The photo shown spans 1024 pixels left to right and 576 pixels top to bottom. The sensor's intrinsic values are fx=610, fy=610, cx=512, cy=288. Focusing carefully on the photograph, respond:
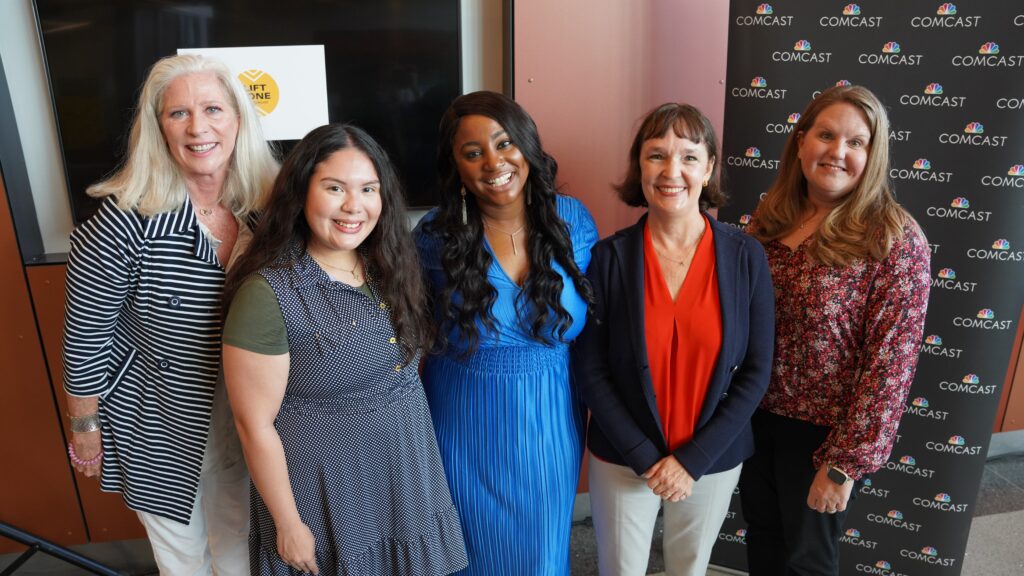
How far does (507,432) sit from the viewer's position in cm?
171

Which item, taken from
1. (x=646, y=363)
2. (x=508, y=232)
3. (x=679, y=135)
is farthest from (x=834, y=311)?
(x=508, y=232)

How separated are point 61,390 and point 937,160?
137 inches

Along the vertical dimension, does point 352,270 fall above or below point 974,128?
below

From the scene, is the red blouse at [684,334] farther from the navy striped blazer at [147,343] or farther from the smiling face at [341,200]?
the navy striped blazer at [147,343]

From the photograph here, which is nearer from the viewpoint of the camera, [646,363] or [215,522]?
[646,363]

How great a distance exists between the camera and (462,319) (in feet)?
5.49

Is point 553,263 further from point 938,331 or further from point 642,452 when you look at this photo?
point 938,331

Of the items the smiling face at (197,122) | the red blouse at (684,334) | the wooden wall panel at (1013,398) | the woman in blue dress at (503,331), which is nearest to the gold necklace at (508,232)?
the woman in blue dress at (503,331)

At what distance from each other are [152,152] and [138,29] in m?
0.89

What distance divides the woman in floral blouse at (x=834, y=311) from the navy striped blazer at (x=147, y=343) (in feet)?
5.32

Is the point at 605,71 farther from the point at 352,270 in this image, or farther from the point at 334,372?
the point at 334,372

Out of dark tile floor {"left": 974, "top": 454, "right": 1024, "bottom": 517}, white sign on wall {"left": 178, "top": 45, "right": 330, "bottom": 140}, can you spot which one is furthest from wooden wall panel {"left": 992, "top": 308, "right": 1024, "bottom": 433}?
white sign on wall {"left": 178, "top": 45, "right": 330, "bottom": 140}

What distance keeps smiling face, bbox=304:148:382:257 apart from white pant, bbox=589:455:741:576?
3.32ft

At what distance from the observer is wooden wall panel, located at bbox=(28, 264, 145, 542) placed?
92.4 inches
